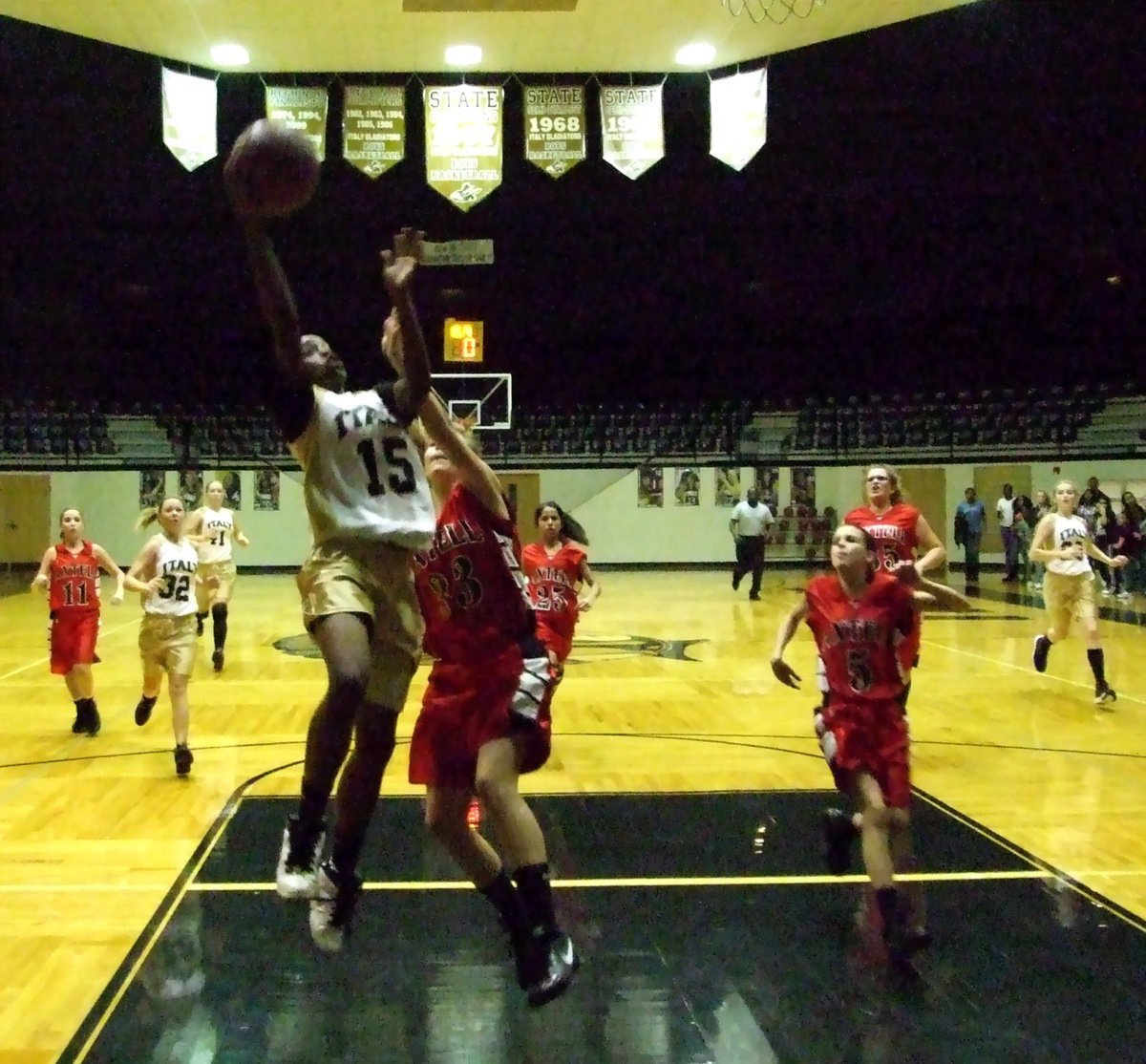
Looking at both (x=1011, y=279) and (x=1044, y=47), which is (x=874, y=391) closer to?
(x=1011, y=279)

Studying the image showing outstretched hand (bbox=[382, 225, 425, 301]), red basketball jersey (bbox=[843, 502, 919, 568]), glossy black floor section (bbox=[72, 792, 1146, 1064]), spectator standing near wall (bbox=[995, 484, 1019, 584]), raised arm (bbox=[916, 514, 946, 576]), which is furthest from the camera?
spectator standing near wall (bbox=[995, 484, 1019, 584])

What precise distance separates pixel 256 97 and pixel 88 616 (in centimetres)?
1017

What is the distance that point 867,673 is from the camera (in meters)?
4.33

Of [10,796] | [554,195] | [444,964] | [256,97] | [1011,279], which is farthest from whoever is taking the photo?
[1011,279]

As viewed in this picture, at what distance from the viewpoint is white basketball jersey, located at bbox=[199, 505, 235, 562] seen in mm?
10820

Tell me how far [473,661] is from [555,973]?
2.80 feet

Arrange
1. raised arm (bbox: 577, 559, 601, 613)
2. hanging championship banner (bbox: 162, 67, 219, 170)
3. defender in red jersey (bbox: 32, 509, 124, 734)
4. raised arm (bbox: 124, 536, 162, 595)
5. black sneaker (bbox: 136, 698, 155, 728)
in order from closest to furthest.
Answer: raised arm (bbox: 577, 559, 601, 613) → raised arm (bbox: 124, 536, 162, 595) → black sneaker (bbox: 136, 698, 155, 728) → defender in red jersey (bbox: 32, 509, 124, 734) → hanging championship banner (bbox: 162, 67, 219, 170)

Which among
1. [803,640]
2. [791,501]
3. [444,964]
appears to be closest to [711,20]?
[803,640]

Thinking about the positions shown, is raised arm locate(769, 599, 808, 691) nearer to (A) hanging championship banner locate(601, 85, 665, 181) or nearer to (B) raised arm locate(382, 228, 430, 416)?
(B) raised arm locate(382, 228, 430, 416)

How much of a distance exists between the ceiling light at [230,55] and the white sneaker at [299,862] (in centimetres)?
1188

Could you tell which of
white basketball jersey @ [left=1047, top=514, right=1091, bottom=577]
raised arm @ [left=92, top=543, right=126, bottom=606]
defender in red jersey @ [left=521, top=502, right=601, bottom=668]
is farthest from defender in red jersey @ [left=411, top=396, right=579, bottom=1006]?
white basketball jersey @ [left=1047, top=514, right=1091, bottom=577]

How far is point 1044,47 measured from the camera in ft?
45.6

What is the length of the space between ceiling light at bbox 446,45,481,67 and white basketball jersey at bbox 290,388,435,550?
11196 millimetres

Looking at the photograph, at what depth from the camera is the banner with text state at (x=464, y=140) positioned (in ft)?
41.1
